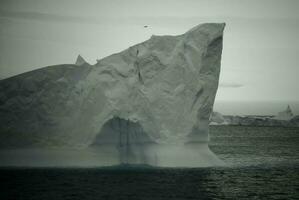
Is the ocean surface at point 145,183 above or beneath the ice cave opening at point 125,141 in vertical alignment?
beneath

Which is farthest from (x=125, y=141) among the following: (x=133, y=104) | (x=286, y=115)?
(x=286, y=115)

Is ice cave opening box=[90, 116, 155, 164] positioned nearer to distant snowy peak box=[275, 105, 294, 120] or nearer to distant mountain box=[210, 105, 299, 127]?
distant mountain box=[210, 105, 299, 127]

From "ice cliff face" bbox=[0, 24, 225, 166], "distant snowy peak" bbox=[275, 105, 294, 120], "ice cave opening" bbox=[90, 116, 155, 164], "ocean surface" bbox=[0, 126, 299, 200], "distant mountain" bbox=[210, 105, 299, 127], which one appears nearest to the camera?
"ocean surface" bbox=[0, 126, 299, 200]

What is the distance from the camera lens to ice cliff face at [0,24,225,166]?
30312 millimetres

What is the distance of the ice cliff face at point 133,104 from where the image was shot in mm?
30312

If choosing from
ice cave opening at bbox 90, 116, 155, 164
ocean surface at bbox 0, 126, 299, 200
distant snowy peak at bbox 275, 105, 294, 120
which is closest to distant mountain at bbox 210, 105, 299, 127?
distant snowy peak at bbox 275, 105, 294, 120

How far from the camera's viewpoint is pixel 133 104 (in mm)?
30469

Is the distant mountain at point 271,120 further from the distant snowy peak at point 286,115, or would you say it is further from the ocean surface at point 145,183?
the ocean surface at point 145,183

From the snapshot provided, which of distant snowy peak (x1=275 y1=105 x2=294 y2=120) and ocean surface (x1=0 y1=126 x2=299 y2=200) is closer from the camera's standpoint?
ocean surface (x1=0 y1=126 x2=299 y2=200)

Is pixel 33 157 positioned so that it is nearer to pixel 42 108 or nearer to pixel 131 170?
pixel 42 108

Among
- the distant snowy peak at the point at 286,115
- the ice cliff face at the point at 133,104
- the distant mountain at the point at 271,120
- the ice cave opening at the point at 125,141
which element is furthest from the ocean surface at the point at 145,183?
the distant snowy peak at the point at 286,115

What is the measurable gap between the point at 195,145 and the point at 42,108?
11.3 metres

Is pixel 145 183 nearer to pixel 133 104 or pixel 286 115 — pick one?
pixel 133 104

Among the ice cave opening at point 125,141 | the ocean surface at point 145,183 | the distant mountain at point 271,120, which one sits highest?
the distant mountain at point 271,120
